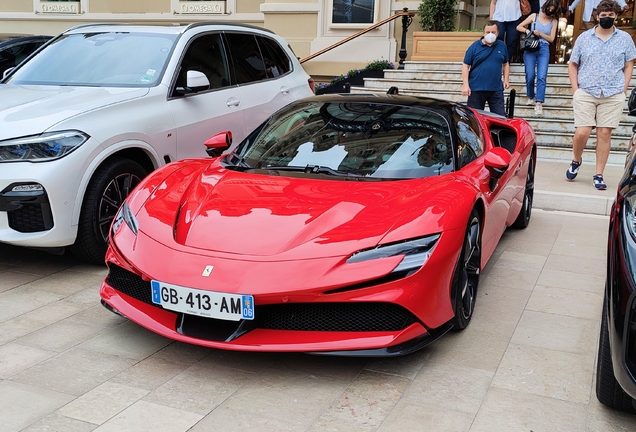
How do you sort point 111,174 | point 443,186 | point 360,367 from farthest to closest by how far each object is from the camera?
point 111,174 < point 443,186 < point 360,367

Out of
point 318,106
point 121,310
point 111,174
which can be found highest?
point 318,106

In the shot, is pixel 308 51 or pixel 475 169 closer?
pixel 475 169

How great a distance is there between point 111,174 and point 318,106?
1535 mm

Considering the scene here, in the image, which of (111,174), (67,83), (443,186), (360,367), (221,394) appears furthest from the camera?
(67,83)

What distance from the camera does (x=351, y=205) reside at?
12.7ft

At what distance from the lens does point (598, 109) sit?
789 cm

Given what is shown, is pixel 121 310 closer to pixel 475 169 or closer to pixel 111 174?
pixel 111 174

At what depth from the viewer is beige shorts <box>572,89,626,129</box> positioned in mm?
7789

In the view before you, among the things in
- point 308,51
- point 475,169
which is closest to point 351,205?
point 475,169

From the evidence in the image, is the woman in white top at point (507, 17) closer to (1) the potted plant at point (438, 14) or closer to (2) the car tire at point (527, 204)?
(1) the potted plant at point (438, 14)

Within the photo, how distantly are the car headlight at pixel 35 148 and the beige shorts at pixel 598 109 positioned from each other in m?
5.55

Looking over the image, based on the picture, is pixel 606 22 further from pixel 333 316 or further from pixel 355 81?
pixel 355 81

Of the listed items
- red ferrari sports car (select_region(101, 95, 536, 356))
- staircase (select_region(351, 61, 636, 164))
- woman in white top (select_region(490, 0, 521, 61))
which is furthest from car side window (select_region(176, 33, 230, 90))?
woman in white top (select_region(490, 0, 521, 61))

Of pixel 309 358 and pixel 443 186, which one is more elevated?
pixel 443 186
